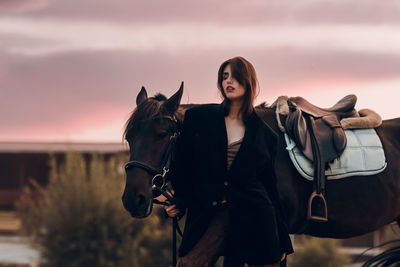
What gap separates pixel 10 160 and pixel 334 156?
27709 mm

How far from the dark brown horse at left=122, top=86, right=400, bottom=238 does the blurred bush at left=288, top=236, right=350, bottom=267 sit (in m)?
12.0

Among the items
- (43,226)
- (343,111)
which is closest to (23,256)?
(43,226)

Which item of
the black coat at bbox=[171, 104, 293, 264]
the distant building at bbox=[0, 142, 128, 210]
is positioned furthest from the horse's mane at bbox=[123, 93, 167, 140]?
the distant building at bbox=[0, 142, 128, 210]

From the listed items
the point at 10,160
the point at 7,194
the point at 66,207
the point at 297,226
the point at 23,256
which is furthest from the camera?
the point at 10,160

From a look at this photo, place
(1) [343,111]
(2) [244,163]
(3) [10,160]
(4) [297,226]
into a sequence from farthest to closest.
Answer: (3) [10,160]
(1) [343,111]
(4) [297,226]
(2) [244,163]

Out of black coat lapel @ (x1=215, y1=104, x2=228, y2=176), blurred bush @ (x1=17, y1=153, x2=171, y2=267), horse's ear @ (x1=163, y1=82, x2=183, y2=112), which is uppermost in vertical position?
horse's ear @ (x1=163, y1=82, x2=183, y2=112)

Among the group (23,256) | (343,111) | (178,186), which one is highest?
(343,111)

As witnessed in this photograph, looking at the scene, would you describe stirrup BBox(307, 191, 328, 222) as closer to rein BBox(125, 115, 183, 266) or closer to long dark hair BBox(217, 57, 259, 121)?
long dark hair BBox(217, 57, 259, 121)

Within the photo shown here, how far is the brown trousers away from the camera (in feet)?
11.5

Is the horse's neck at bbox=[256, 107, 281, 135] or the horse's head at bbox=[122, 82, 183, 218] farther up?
the horse's neck at bbox=[256, 107, 281, 135]

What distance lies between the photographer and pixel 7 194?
2789cm

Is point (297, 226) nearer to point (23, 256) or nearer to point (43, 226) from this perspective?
point (43, 226)

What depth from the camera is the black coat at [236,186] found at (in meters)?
3.45

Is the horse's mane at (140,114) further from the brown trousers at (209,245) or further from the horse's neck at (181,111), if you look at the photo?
the brown trousers at (209,245)
